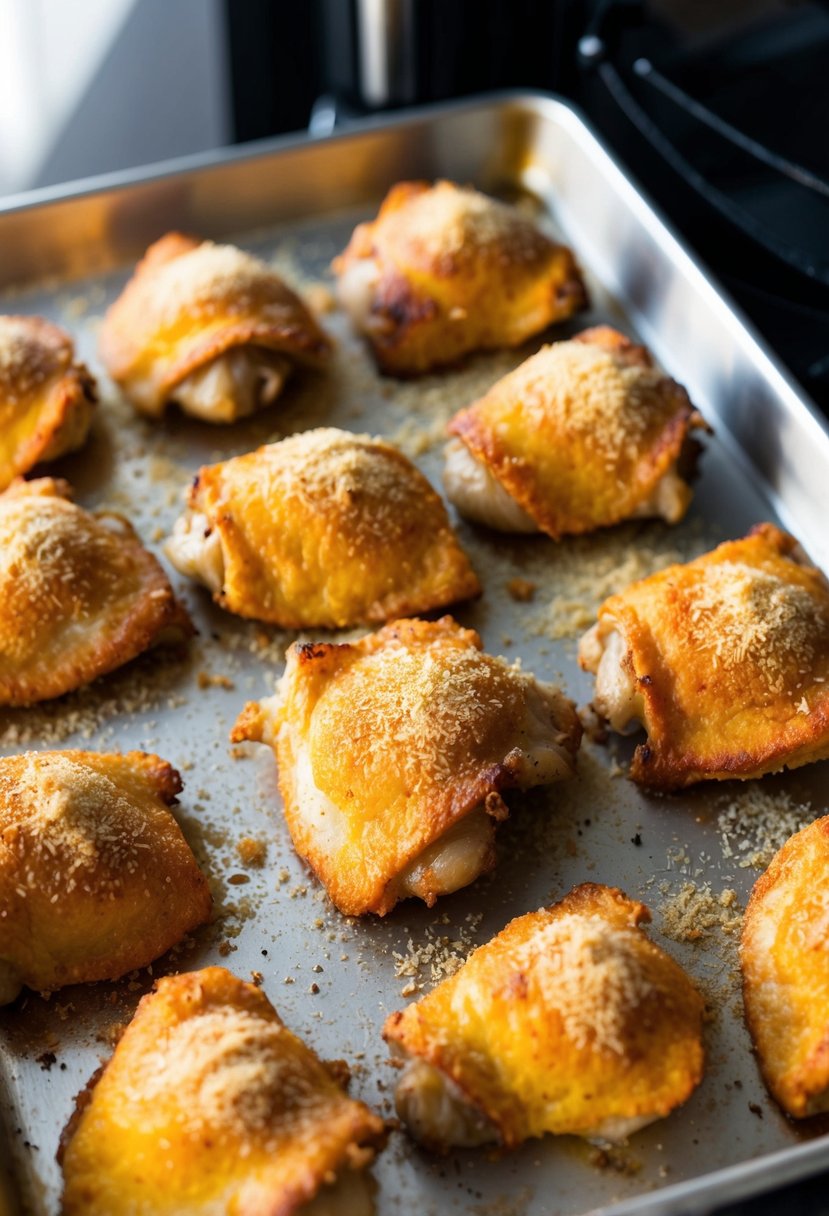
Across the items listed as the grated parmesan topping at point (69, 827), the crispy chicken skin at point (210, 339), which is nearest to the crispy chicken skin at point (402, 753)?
the grated parmesan topping at point (69, 827)

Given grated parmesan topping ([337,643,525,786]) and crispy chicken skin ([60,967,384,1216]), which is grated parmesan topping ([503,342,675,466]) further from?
crispy chicken skin ([60,967,384,1216])

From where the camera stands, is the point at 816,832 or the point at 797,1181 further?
the point at 816,832

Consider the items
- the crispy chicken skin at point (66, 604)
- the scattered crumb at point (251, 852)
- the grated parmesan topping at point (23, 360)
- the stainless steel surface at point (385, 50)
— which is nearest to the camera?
the scattered crumb at point (251, 852)

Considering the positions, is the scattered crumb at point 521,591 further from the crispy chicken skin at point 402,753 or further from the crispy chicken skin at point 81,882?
the crispy chicken skin at point 81,882

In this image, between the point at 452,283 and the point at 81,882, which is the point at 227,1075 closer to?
the point at 81,882

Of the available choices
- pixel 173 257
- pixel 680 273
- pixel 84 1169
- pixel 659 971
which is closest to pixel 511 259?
pixel 680 273

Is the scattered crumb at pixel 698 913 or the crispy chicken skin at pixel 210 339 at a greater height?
the crispy chicken skin at pixel 210 339

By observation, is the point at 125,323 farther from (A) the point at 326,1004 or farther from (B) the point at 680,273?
(A) the point at 326,1004
